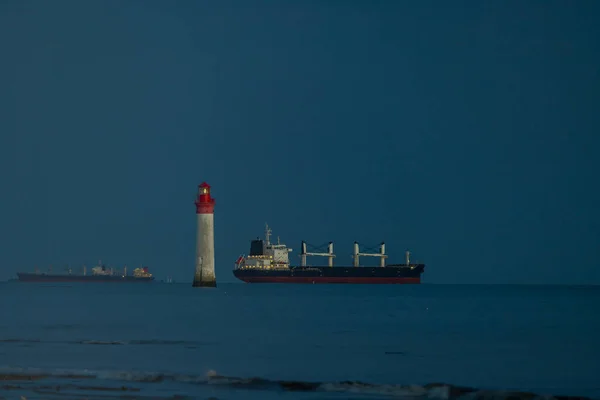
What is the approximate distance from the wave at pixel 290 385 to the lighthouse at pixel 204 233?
243ft

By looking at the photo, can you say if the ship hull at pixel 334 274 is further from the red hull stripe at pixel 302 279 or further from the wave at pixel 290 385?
the wave at pixel 290 385

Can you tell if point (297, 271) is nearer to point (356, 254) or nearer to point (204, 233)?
point (356, 254)

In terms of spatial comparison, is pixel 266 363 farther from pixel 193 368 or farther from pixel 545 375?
pixel 545 375

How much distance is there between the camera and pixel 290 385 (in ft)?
97.7

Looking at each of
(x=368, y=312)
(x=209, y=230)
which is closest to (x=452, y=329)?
(x=368, y=312)

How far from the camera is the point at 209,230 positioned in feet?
349

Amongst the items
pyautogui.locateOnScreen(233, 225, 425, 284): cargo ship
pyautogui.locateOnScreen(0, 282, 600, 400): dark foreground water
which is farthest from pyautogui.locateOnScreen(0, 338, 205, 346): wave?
pyautogui.locateOnScreen(233, 225, 425, 284): cargo ship

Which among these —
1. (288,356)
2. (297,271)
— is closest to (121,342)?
(288,356)

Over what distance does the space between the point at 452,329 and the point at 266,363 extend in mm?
22880

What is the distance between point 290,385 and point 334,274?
141624 mm

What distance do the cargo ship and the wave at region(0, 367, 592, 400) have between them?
131732 mm

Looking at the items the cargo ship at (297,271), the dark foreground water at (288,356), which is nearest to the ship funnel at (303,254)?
the cargo ship at (297,271)

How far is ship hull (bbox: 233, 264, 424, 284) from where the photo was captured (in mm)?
167000

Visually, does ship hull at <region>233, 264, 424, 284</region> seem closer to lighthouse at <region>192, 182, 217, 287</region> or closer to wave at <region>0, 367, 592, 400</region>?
lighthouse at <region>192, 182, 217, 287</region>
